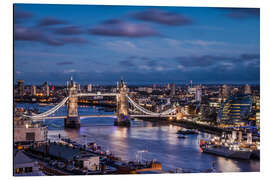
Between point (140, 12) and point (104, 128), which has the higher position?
point (140, 12)

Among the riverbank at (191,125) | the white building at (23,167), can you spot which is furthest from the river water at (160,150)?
the white building at (23,167)

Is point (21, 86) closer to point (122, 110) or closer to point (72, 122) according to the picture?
point (72, 122)

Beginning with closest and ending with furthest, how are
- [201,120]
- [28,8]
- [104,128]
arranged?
[28,8] < [104,128] < [201,120]

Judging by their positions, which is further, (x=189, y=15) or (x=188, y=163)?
(x=188, y=163)

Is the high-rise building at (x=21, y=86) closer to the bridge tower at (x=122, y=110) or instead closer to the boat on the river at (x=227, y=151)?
the boat on the river at (x=227, y=151)

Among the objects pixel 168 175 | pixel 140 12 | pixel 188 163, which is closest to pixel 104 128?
pixel 188 163
